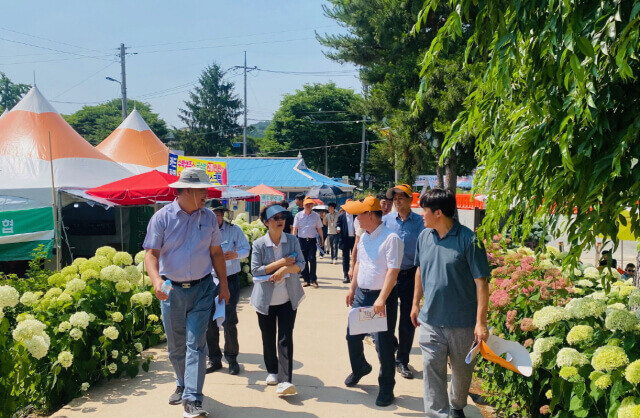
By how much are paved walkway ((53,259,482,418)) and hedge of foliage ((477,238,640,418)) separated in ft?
2.31

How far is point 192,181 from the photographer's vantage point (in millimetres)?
4293

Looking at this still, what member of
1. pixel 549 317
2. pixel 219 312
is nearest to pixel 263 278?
pixel 219 312

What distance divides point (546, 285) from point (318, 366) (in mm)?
2448

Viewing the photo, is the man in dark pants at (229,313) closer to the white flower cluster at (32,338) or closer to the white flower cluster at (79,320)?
the white flower cluster at (79,320)

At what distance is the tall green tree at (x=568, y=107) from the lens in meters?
2.05

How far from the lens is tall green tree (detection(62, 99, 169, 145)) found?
7154 cm

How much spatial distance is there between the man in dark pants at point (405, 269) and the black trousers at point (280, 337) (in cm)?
118

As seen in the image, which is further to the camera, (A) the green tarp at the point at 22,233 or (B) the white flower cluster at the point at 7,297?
(A) the green tarp at the point at 22,233

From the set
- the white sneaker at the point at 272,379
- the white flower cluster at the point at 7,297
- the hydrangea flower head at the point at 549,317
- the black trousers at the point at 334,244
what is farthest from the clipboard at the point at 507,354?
the black trousers at the point at 334,244

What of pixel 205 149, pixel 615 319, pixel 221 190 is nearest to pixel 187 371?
pixel 615 319

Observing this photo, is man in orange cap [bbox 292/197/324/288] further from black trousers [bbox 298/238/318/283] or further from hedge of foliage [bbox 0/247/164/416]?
hedge of foliage [bbox 0/247/164/416]

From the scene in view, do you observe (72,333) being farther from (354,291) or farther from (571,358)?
(571,358)

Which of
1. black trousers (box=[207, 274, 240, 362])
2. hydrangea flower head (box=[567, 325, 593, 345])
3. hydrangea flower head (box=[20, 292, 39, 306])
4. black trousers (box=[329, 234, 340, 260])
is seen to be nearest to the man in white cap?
black trousers (box=[207, 274, 240, 362])

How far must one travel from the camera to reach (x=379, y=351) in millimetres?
4422
